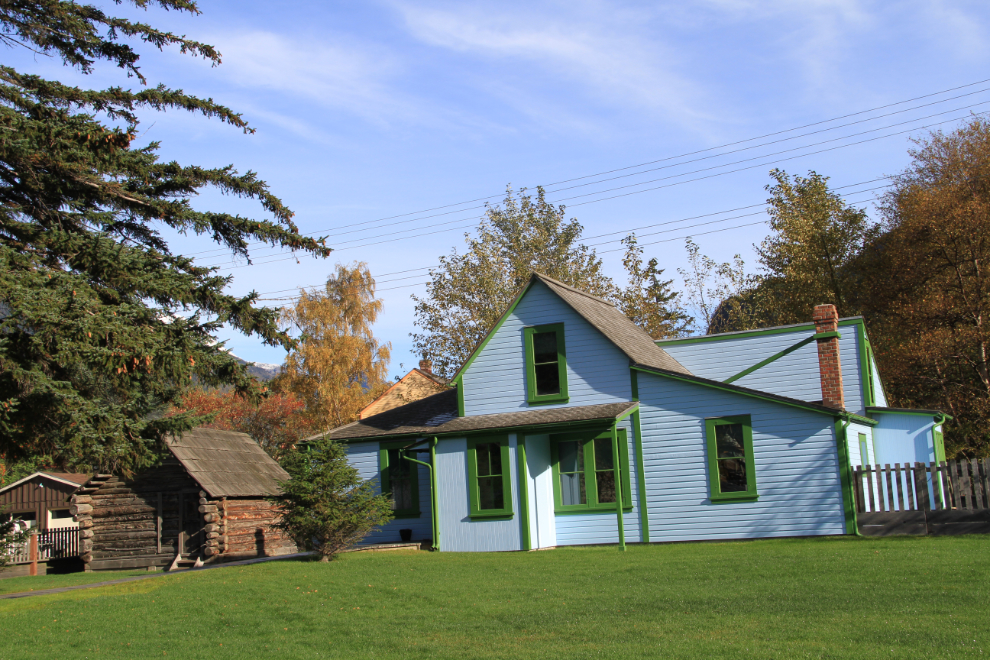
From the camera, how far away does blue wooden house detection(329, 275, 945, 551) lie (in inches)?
778

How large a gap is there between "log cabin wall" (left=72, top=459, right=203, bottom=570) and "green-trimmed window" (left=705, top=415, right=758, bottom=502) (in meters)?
15.0

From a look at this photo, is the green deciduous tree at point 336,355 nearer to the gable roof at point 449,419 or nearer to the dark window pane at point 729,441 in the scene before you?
the gable roof at point 449,419

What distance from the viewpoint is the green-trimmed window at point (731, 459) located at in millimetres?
19938

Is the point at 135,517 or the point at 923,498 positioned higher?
the point at 135,517

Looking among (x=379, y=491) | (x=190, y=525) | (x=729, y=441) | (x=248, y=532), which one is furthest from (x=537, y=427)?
(x=190, y=525)

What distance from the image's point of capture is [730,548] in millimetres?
17906

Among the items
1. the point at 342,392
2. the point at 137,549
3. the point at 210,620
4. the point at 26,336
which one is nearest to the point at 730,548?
the point at 210,620

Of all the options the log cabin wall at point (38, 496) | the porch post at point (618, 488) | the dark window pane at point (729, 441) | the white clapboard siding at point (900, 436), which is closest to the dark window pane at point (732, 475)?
the dark window pane at point (729, 441)

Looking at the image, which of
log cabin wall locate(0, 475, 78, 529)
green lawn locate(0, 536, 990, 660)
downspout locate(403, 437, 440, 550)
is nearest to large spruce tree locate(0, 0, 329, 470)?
green lawn locate(0, 536, 990, 660)

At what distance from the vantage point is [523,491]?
21016 millimetres

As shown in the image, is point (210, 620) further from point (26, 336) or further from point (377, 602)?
point (26, 336)

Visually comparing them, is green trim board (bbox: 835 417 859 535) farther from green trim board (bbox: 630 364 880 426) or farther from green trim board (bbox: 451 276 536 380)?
green trim board (bbox: 451 276 536 380)

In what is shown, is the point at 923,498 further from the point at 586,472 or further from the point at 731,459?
the point at 586,472

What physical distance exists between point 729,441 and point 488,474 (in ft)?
19.2
